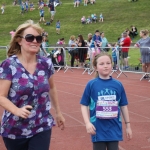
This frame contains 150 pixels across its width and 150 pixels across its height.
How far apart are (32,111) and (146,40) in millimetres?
11018

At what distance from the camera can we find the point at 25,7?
1852 inches

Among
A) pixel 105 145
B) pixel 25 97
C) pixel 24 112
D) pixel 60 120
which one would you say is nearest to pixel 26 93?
pixel 25 97

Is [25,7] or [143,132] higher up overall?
[25,7]

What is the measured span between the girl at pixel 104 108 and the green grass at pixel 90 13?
30.0 m

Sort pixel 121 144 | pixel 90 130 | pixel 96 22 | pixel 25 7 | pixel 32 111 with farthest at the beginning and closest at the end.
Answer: pixel 25 7
pixel 96 22
pixel 121 144
pixel 90 130
pixel 32 111

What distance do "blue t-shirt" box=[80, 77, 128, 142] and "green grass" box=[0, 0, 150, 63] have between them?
30.0 metres

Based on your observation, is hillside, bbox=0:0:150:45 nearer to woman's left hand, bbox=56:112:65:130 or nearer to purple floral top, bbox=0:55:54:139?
woman's left hand, bbox=56:112:65:130

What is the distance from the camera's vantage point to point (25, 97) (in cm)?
375

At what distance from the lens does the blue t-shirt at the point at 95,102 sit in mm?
4242

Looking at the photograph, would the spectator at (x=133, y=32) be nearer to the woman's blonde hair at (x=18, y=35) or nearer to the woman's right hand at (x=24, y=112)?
the woman's blonde hair at (x=18, y=35)

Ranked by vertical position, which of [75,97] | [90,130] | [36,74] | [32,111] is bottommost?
[75,97]

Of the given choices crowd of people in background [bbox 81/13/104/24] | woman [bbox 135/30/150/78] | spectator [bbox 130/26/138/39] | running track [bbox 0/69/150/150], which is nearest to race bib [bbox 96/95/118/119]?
running track [bbox 0/69/150/150]

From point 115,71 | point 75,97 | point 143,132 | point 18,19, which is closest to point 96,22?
point 18,19

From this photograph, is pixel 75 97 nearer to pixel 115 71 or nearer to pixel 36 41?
pixel 115 71
